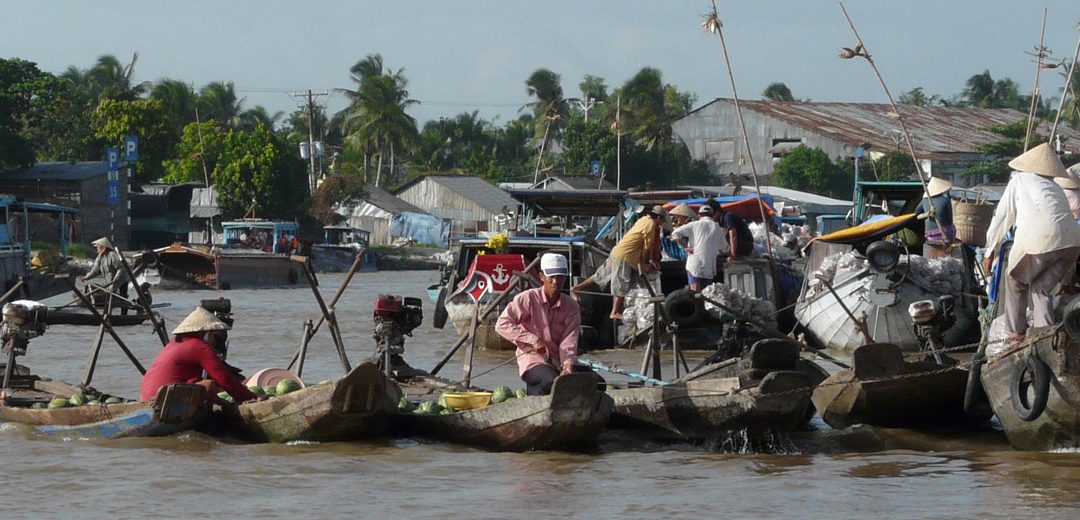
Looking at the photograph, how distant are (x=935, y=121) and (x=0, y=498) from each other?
4678 cm

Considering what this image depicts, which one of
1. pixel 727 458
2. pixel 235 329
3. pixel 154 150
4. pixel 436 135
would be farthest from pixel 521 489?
pixel 436 135

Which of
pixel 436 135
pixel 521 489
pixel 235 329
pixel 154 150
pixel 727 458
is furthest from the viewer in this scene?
pixel 436 135

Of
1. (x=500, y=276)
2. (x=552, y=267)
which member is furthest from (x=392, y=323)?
(x=500, y=276)

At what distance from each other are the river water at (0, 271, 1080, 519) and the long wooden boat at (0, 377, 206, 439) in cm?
8

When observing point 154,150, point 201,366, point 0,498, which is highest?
point 154,150

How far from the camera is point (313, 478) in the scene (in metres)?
8.00

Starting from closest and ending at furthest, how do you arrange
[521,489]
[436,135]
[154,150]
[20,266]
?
[521,489] < [20,266] < [154,150] < [436,135]

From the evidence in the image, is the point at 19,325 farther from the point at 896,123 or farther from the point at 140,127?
the point at 896,123

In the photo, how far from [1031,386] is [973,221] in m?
3.32

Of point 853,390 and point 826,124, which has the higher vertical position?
point 826,124

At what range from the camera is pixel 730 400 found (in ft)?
27.2

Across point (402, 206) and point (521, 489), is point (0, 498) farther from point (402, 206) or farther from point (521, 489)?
point (402, 206)

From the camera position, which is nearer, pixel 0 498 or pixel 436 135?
pixel 0 498

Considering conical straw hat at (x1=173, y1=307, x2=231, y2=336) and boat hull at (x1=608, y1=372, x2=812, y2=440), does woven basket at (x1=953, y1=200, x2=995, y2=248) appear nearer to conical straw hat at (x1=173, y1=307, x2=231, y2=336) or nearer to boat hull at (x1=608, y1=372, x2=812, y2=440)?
boat hull at (x1=608, y1=372, x2=812, y2=440)
